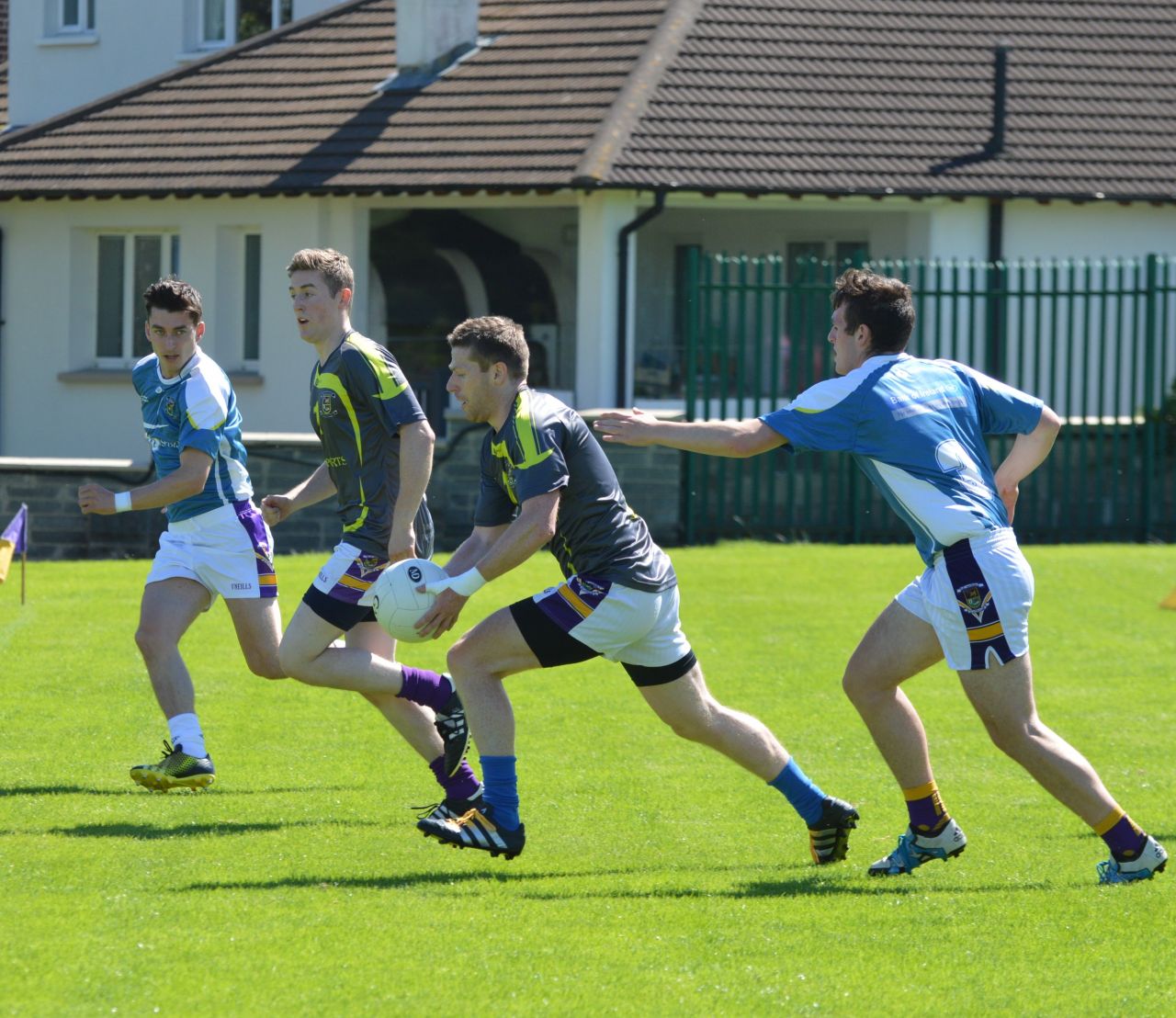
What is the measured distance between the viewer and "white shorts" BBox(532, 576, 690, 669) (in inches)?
262

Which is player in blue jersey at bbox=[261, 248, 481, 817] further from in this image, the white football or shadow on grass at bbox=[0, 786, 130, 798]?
shadow on grass at bbox=[0, 786, 130, 798]

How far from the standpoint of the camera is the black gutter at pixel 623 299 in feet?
66.7

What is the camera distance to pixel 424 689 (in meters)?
7.59

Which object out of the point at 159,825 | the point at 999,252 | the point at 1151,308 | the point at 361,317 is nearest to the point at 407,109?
the point at 361,317

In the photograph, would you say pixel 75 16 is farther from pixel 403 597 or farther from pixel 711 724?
pixel 711 724

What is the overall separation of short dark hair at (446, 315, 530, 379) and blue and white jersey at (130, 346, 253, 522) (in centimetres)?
161

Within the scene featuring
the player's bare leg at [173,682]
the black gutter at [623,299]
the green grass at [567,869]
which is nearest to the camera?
the green grass at [567,869]

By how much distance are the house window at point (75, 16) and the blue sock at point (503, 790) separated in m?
21.5

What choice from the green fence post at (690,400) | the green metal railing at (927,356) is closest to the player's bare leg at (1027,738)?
the green metal railing at (927,356)

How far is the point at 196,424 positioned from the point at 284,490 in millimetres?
10205

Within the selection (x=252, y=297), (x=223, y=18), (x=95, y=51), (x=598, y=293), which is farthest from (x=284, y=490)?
(x=95, y=51)

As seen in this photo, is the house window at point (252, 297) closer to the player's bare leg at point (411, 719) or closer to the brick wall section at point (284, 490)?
the brick wall section at point (284, 490)

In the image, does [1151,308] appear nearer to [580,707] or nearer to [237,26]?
[580,707]

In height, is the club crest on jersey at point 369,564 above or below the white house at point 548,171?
below
